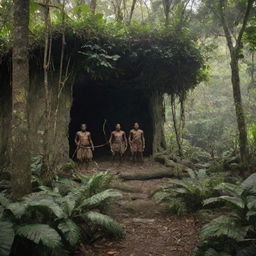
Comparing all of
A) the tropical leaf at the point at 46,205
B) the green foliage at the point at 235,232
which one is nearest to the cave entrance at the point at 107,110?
the green foliage at the point at 235,232

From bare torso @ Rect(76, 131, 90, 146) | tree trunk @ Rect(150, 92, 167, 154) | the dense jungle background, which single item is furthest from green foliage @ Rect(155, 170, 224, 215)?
tree trunk @ Rect(150, 92, 167, 154)

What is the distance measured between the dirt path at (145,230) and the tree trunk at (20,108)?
1.75 meters

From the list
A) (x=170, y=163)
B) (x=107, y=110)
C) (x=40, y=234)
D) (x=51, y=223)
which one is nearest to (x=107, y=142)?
(x=170, y=163)

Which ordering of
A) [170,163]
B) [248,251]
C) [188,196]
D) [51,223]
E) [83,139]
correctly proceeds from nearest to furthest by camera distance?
[248,251] < [51,223] < [188,196] < [83,139] < [170,163]

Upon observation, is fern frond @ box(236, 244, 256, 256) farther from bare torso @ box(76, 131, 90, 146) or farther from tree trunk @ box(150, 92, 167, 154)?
tree trunk @ box(150, 92, 167, 154)

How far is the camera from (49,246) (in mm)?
4484

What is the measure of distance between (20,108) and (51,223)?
7.22ft

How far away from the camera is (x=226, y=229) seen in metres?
4.80

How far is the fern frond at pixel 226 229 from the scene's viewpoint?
4.62 m

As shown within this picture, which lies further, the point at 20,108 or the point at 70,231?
the point at 20,108

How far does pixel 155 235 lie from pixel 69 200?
74.8 inches

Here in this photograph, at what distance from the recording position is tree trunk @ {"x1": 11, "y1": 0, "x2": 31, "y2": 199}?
5770 mm

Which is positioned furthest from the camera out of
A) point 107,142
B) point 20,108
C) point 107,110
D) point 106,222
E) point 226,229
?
point 107,110

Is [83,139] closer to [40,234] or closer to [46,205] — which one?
[46,205]
